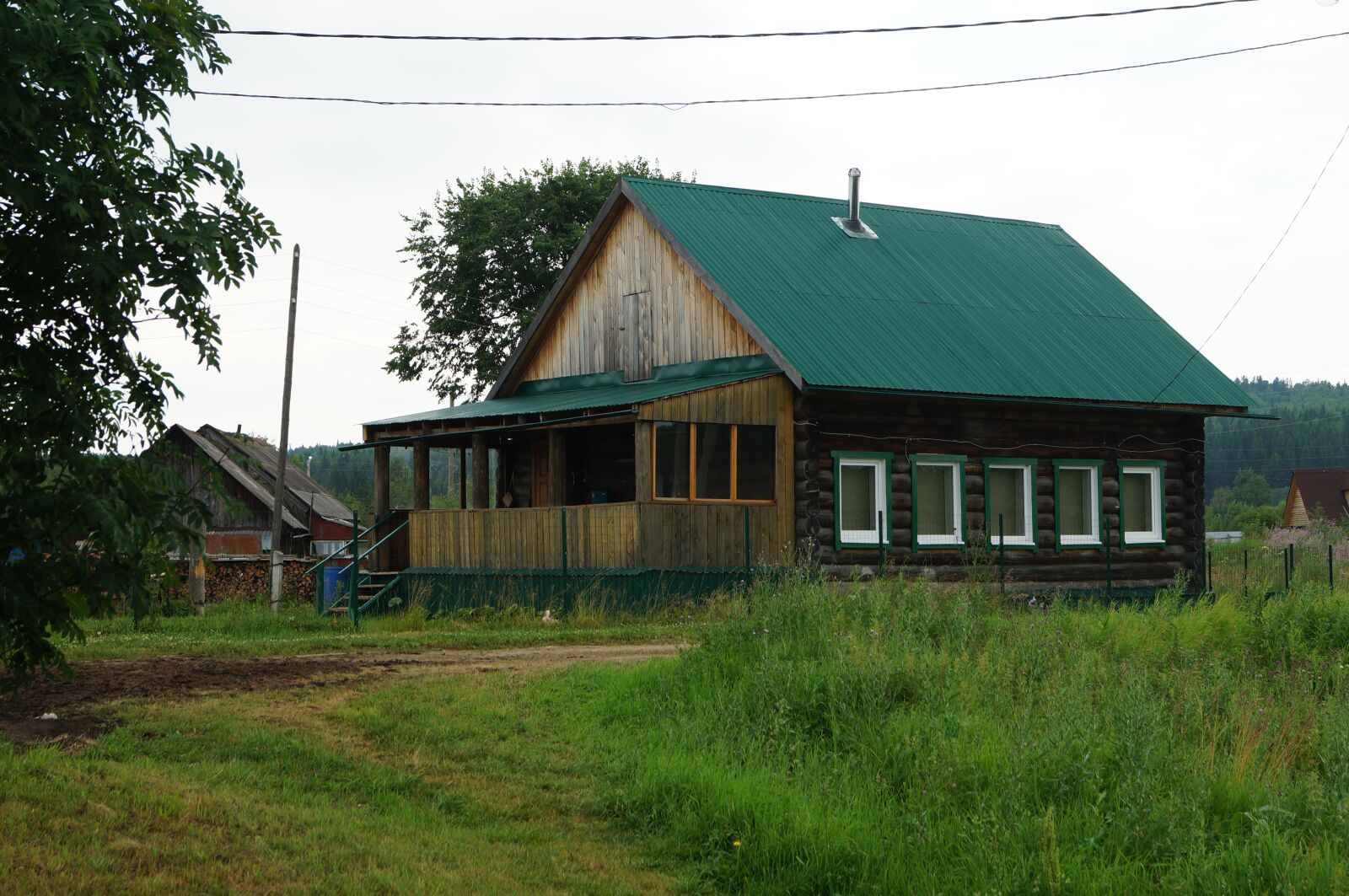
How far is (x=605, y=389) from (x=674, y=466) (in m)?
4.41

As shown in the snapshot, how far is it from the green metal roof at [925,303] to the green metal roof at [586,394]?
4.81 ft

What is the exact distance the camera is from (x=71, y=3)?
25.3ft

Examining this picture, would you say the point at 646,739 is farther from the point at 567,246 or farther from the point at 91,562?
the point at 567,246

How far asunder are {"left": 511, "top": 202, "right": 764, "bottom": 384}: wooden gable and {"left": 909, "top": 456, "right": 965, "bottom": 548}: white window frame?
3.82m

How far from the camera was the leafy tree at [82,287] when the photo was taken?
7605 mm

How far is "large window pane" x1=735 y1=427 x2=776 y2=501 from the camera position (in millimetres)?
24484

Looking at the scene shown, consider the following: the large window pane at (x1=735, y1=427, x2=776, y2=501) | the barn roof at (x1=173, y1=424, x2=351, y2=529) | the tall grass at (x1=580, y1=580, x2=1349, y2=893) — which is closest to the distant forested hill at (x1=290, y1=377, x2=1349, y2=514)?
the barn roof at (x1=173, y1=424, x2=351, y2=529)

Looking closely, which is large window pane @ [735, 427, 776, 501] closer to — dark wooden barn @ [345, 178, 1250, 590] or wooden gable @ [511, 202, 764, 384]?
dark wooden barn @ [345, 178, 1250, 590]

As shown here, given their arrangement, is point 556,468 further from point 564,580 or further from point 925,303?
point 925,303

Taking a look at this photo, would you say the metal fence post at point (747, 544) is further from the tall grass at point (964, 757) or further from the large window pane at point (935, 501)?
the tall grass at point (964, 757)

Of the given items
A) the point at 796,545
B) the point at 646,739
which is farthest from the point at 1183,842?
the point at 796,545

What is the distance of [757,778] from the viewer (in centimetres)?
993

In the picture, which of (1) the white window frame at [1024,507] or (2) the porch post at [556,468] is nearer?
(2) the porch post at [556,468]

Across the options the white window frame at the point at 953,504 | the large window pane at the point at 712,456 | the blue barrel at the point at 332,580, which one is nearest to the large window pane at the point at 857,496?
the white window frame at the point at 953,504
